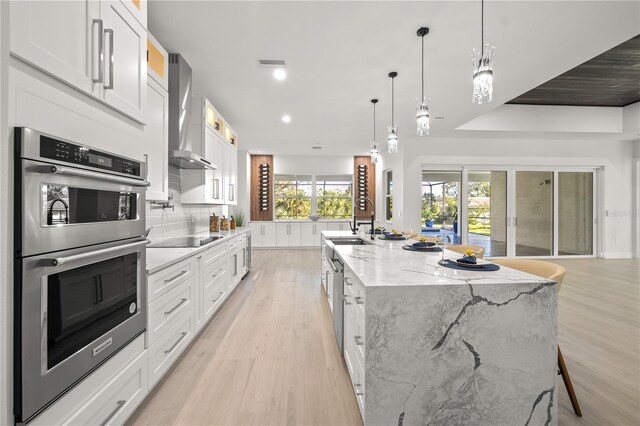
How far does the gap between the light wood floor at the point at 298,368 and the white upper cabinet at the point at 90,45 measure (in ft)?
5.82

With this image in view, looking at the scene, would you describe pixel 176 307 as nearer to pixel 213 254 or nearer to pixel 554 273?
pixel 213 254

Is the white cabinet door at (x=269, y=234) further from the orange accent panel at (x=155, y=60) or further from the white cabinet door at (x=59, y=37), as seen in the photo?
the white cabinet door at (x=59, y=37)

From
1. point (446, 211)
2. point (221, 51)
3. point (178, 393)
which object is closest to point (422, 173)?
point (446, 211)

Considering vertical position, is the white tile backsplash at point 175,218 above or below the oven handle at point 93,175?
below

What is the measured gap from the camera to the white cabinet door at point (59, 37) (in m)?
0.96

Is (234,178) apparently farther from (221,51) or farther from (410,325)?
(410,325)

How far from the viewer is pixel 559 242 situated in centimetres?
670

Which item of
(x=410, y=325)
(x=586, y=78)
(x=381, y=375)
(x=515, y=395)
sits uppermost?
(x=586, y=78)

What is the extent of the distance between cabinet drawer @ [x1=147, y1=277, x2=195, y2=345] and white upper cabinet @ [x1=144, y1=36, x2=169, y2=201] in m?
0.78

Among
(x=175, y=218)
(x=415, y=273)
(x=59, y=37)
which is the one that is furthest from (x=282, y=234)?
(x=59, y=37)

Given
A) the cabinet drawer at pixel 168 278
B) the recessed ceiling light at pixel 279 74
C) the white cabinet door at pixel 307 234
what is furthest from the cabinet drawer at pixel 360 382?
the white cabinet door at pixel 307 234

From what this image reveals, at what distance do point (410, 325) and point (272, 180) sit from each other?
7669mm

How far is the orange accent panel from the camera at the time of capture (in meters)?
2.37

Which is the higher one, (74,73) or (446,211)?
(74,73)
